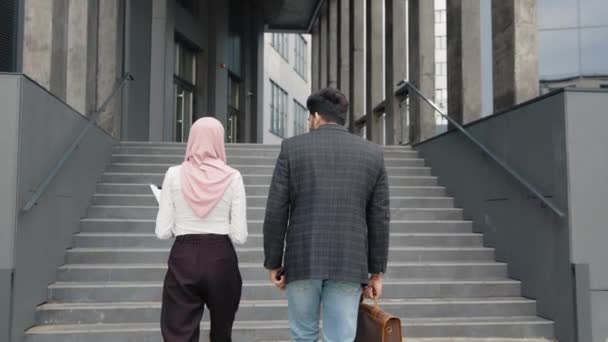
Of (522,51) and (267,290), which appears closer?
(267,290)

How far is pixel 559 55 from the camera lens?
17547mm

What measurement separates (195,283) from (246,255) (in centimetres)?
347

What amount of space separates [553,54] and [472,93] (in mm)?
9720

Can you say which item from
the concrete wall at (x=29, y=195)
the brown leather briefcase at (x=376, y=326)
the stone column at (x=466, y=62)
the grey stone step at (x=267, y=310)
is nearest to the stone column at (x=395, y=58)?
the stone column at (x=466, y=62)

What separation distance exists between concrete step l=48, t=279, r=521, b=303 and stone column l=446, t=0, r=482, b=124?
146 inches

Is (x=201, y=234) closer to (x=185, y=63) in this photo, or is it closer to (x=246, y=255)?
(x=246, y=255)

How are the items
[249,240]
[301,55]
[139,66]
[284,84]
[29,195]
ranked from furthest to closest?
[301,55] → [284,84] → [139,66] → [249,240] → [29,195]

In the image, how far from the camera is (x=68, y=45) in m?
8.52

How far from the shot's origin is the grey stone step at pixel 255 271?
6094mm

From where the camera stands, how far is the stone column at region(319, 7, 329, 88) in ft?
80.9

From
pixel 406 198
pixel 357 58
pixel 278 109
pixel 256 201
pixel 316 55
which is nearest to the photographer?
pixel 256 201

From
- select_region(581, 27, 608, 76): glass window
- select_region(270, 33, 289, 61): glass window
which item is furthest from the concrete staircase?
select_region(270, 33, 289, 61): glass window

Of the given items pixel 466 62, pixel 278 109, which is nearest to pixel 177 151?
pixel 466 62

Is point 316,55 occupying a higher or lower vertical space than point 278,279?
higher
